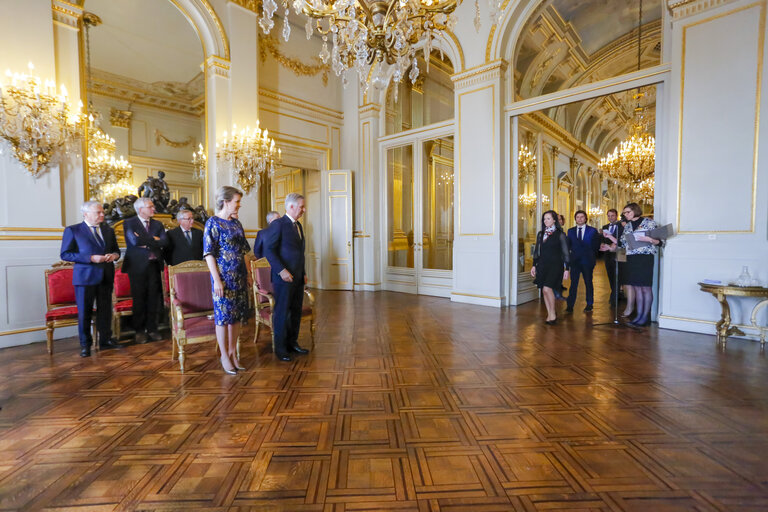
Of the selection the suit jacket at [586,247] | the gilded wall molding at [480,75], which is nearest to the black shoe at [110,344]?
the suit jacket at [586,247]

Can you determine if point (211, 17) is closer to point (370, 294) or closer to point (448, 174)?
point (448, 174)

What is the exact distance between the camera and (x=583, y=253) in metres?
5.41

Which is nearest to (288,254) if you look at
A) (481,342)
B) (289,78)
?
(481,342)

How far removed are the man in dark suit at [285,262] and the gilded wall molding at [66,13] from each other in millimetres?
3681

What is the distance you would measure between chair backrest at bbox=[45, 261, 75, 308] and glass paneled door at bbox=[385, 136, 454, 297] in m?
5.27

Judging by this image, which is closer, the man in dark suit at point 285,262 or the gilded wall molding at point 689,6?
the man in dark suit at point 285,262

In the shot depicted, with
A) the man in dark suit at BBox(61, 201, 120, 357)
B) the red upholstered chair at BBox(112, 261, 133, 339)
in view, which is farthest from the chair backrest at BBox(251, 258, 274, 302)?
the red upholstered chair at BBox(112, 261, 133, 339)

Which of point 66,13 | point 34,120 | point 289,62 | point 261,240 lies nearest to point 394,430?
point 261,240

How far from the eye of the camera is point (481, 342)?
12.4 feet

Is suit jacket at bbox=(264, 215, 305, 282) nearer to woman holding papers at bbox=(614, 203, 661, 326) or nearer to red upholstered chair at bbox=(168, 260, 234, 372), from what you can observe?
red upholstered chair at bbox=(168, 260, 234, 372)

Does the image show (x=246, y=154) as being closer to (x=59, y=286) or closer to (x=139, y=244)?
(x=139, y=244)

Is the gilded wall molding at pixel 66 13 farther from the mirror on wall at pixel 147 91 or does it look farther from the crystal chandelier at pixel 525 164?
the crystal chandelier at pixel 525 164

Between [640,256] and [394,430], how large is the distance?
3.97 metres

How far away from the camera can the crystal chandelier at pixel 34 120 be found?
3754mm
